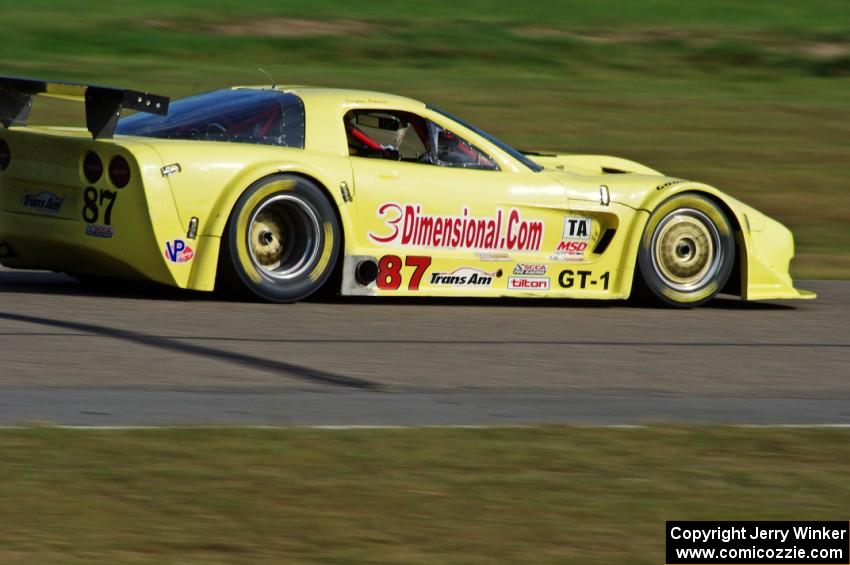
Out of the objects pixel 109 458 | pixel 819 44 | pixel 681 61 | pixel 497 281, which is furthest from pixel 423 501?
pixel 819 44

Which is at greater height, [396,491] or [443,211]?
[443,211]

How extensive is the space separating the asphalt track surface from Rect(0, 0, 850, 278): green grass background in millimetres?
4196

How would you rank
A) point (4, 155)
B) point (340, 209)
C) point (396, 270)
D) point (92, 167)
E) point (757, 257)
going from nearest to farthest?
point (92, 167)
point (4, 155)
point (340, 209)
point (396, 270)
point (757, 257)

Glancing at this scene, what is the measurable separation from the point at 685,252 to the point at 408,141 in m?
2.03

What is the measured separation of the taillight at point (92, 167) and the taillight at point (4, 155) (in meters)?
0.60

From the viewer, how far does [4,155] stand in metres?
8.72

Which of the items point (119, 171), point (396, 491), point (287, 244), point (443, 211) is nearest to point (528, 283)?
point (443, 211)

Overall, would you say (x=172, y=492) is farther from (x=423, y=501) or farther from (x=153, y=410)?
(x=153, y=410)

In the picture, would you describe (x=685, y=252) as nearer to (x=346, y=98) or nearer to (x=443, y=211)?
(x=443, y=211)

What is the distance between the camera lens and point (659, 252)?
32.4 ft

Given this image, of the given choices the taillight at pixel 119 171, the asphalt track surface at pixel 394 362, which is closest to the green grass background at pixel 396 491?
the asphalt track surface at pixel 394 362

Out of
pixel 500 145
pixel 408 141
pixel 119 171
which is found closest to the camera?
pixel 119 171

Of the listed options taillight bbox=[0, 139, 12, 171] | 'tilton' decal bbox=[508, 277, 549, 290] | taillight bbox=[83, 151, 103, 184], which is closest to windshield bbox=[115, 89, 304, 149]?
taillight bbox=[83, 151, 103, 184]

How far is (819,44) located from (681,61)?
4.10 meters
